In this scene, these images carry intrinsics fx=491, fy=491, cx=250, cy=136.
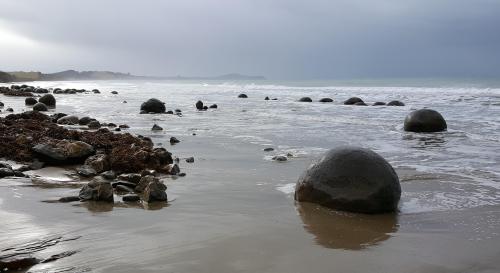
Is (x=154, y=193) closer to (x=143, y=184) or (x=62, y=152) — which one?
(x=143, y=184)

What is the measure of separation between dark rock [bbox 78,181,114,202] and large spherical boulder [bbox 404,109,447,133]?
10.4 m

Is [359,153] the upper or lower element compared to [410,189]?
upper

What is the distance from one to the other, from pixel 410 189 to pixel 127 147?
4473mm

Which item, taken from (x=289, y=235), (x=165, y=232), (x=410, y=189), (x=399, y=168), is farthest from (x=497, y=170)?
(x=165, y=232)

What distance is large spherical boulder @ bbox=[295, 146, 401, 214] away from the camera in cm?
516


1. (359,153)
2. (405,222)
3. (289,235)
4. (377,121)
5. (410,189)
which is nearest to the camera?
(289,235)

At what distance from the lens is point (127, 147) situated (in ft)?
26.5

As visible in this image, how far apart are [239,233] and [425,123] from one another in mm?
10591

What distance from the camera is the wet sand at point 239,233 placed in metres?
3.58

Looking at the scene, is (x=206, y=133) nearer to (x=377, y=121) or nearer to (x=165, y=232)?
(x=377, y=121)

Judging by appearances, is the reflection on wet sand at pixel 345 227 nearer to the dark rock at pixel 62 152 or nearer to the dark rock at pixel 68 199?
the dark rock at pixel 68 199

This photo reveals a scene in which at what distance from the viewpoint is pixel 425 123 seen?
13.6 metres

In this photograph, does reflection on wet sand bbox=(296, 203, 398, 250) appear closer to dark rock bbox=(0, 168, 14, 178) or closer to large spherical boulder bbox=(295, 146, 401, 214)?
large spherical boulder bbox=(295, 146, 401, 214)

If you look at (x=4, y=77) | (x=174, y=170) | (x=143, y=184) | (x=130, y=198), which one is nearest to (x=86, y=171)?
(x=174, y=170)
